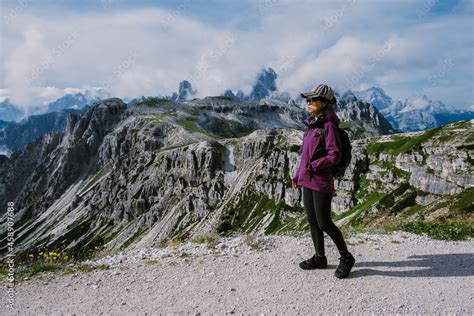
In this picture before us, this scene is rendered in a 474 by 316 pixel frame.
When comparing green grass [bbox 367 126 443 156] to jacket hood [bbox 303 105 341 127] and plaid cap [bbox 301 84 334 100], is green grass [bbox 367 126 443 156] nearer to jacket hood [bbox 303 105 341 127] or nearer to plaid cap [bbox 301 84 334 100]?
jacket hood [bbox 303 105 341 127]

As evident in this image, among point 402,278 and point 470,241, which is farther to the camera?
point 470,241

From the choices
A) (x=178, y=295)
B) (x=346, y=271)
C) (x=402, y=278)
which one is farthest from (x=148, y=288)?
(x=402, y=278)

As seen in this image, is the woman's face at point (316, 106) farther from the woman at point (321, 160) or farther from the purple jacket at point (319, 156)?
the purple jacket at point (319, 156)

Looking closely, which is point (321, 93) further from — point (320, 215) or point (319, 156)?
point (320, 215)

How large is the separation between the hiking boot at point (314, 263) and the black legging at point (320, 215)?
0.61m

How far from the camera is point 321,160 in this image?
1077 centimetres

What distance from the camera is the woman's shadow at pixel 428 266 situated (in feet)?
40.4

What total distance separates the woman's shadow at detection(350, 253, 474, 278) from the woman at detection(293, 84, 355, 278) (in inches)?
54.4

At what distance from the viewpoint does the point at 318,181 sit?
11.2m

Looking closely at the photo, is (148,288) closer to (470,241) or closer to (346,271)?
(346,271)

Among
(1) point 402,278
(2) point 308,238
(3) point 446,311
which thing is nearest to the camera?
(3) point 446,311

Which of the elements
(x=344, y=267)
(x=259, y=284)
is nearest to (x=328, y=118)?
(x=344, y=267)

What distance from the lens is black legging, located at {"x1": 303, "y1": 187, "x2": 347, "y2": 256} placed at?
11.3m

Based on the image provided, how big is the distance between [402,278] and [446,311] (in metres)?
2.12
